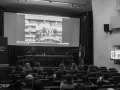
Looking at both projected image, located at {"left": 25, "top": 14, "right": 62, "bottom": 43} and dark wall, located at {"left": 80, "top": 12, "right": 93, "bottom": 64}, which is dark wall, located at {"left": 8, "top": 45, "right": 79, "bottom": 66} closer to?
projected image, located at {"left": 25, "top": 14, "right": 62, "bottom": 43}

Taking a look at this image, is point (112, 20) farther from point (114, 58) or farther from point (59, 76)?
point (59, 76)

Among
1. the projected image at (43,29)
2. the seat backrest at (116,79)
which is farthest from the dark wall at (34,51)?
the seat backrest at (116,79)

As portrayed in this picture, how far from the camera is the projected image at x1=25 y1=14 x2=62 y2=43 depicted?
46.1ft

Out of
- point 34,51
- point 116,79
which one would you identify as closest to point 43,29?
point 34,51

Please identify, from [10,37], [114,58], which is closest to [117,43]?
[114,58]

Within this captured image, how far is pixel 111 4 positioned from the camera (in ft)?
36.4

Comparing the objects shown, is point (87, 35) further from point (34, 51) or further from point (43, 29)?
point (34, 51)

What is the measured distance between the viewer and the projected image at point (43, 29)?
14.0 m

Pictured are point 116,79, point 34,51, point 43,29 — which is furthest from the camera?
point 34,51

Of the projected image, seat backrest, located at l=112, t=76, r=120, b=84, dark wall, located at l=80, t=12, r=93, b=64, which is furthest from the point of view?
dark wall, located at l=80, t=12, r=93, b=64

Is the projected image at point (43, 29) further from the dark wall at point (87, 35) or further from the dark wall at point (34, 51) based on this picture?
the dark wall at point (87, 35)

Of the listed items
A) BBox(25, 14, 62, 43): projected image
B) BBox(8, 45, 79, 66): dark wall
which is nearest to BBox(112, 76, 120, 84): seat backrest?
BBox(8, 45, 79, 66): dark wall

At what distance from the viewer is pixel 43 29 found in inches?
565

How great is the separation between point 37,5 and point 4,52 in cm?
488
